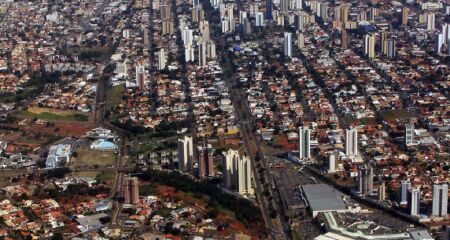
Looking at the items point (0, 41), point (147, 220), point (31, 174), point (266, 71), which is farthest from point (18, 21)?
point (147, 220)

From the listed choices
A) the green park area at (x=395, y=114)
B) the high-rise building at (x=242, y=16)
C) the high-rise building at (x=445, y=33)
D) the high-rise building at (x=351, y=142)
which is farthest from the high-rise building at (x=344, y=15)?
the high-rise building at (x=351, y=142)

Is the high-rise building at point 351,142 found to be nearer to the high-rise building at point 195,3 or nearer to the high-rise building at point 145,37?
the high-rise building at point 145,37

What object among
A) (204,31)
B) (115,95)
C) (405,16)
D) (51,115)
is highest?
(405,16)

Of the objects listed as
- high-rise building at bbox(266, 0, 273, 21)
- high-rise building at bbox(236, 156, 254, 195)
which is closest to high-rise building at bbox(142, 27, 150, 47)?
high-rise building at bbox(266, 0, 273, 21)

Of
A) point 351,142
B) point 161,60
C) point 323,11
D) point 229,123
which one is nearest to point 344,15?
point 323,11

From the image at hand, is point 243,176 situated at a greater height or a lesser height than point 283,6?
lesser

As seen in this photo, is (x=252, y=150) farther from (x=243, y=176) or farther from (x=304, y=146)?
(x=243, y=176)
